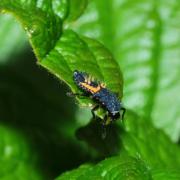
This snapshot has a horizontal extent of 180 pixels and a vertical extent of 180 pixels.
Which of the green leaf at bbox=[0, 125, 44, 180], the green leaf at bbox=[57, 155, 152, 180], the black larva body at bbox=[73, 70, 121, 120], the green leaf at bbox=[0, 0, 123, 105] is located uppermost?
the green leaf at bbox=[0, 0, 123, 105]

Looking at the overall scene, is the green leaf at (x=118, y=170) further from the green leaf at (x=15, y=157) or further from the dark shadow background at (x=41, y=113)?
the dark shadow background at (x=41, y=113)

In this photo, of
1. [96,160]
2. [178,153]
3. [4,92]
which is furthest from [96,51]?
[4,92]

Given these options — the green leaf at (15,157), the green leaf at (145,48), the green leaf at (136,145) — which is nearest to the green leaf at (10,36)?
the green leaf at (145,48)

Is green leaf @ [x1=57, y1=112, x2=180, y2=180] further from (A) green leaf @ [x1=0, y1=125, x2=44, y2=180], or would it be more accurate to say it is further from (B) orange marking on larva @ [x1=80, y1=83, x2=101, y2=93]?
(A) green leaf @ [x1=0, y1=125, x2=44, y2=180]

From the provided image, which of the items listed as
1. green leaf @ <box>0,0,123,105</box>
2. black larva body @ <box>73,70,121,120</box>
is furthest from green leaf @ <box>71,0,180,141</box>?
green leaf @ <box>0,0,123,105</box>

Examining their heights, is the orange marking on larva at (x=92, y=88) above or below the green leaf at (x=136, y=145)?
above

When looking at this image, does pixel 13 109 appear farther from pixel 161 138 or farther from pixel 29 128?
pixel 161 138

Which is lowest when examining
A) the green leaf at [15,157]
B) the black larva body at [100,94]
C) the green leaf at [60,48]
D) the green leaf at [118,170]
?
the green leaf at [15,157]

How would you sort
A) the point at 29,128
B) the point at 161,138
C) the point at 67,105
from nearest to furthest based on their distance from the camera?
the point at 161,138 < the point at 29,128 < the point at 67,105
